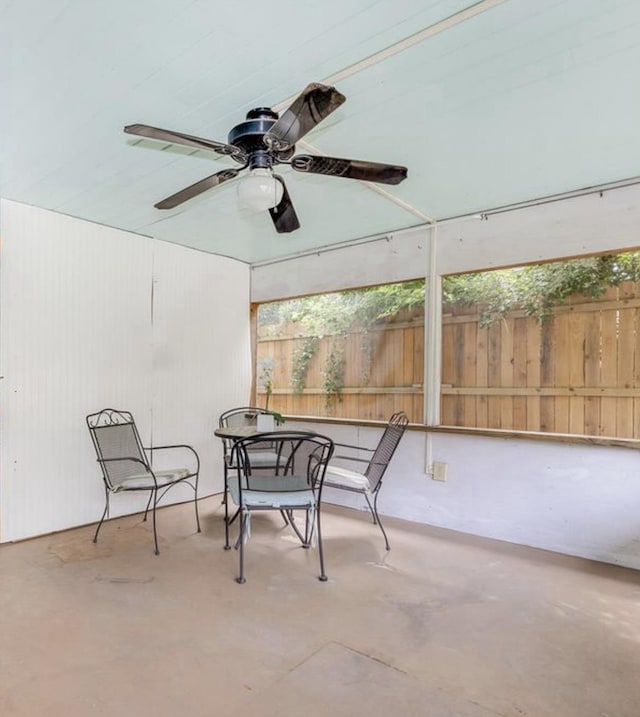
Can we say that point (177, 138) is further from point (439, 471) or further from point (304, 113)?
point (439, 471)

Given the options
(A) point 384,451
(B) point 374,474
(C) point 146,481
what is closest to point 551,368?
A: (A) point 384,451

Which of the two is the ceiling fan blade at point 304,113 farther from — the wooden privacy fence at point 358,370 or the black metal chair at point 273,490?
the wooden privacy fence at point 358,370

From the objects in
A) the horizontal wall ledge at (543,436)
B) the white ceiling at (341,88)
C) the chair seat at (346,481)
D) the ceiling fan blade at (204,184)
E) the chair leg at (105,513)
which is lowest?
the chair leg at (105,513)

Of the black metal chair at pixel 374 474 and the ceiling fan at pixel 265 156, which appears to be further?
the black metal chair at pixel 374 474

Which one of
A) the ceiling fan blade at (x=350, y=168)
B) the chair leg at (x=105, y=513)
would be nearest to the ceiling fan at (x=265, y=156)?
the ceiling fan blade at (x=350, y=168)

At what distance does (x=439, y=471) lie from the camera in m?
3.48

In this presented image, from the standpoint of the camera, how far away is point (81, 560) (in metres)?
2.82

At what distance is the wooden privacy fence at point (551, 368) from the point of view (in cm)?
291

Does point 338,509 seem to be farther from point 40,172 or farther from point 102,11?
point 102,11

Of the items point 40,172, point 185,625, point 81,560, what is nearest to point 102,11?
point 40,172

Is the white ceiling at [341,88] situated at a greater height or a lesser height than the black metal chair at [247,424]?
greater

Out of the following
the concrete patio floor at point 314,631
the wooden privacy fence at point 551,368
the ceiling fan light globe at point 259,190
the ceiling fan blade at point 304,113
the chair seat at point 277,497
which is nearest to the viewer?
the ceiling fan blade at point 304,113

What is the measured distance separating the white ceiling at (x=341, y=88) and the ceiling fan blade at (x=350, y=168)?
30cm

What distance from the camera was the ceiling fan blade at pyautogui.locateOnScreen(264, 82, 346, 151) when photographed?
4.83ft
